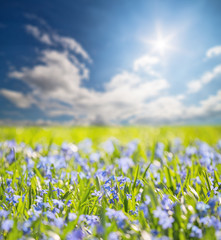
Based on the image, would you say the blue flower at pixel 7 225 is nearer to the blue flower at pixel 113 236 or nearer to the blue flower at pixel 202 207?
the blue flower at pixel 113 236

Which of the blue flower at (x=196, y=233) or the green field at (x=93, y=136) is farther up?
the green field at (x=93, y=136)

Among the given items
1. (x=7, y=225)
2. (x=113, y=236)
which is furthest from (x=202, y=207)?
(x=7, y=225)

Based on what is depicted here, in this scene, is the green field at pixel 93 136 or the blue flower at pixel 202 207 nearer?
the blue flower at pixel 202 207

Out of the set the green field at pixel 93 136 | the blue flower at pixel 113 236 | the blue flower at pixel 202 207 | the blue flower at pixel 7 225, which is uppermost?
the green field at pixel 93 136

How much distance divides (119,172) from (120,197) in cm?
92

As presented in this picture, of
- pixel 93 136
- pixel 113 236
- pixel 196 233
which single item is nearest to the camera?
pixel 113 236

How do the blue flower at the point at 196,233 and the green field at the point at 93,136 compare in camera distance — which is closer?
the blue flower at the point at 196,233

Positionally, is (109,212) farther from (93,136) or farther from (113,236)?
(93,136)

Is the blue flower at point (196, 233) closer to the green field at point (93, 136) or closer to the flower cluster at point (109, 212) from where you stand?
the flower cluster at point (109, 212)

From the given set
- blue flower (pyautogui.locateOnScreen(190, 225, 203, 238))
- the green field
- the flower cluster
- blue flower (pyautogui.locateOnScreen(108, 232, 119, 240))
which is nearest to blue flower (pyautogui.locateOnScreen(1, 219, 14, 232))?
the flower cluster

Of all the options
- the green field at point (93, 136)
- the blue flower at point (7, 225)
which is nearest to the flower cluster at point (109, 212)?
the blue flower at point (7, 225)

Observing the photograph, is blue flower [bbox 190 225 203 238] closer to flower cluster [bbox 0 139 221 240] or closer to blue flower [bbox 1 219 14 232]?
flower cluster [bbox 0 139 221 240]

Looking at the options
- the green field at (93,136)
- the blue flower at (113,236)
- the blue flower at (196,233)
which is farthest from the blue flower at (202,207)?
the green field at (93,136)

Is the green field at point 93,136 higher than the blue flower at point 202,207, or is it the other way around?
the green field at point 93,136
